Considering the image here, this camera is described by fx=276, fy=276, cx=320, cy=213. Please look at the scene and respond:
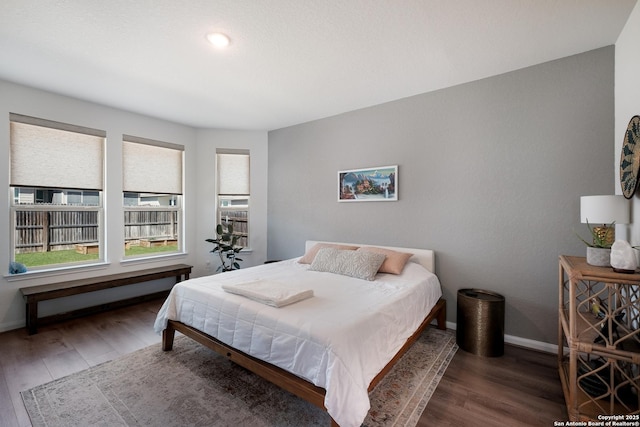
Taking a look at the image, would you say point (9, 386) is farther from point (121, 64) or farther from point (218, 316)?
point (121, 64)

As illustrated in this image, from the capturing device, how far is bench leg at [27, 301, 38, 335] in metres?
2.95

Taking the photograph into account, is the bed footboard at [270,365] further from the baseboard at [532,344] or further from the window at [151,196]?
the window at [151,196]

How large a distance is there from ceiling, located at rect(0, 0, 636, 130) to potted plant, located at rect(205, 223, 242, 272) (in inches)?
84.1

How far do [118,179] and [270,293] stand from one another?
129 inches

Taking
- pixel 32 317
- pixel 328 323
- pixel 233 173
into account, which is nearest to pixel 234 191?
pixel 233 173

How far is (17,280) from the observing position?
314 cm

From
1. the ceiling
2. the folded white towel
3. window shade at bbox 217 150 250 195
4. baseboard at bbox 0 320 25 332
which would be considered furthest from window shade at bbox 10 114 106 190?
the folded white towel

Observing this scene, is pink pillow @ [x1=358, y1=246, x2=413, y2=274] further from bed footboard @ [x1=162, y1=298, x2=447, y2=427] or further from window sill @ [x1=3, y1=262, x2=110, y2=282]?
window sill @ [x1=3, y1=262, x2=110, y2=282]

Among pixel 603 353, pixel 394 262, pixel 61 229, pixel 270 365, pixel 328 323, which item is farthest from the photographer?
pixel 61 229

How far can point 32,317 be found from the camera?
2959mm

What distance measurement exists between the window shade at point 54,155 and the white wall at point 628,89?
216 inches

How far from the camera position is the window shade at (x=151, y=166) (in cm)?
408

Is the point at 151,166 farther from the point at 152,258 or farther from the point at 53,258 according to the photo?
the point at 53,258

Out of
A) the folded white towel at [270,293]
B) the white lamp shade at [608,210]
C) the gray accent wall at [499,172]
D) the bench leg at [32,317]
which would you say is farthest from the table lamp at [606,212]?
the bench leg at [32,317]
